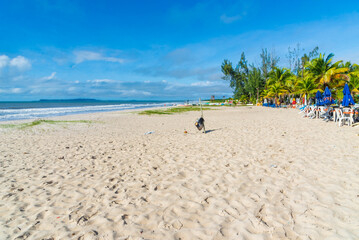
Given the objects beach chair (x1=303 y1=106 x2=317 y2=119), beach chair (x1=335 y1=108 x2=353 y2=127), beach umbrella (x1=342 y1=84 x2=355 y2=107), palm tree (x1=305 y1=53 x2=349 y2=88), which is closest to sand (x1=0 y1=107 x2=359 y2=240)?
beach chair (x1=335 y1=108 x2=353 y2=127)

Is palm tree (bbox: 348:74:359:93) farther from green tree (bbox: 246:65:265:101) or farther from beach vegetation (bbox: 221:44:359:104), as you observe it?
green tree (bbox: 246:65:265:101)

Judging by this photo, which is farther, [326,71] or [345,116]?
[326,71]

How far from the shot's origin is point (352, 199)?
3.12m

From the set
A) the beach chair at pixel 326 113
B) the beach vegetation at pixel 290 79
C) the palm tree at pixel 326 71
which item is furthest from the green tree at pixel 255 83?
the beach chair at pixel 326 113

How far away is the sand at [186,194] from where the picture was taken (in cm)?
262

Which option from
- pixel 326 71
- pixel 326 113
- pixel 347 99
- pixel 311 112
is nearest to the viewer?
pixel 347 99

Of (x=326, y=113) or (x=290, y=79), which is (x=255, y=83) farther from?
(x=326, y=113)

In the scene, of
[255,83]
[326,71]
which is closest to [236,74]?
[255,83]

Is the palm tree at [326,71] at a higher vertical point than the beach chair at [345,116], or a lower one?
higher

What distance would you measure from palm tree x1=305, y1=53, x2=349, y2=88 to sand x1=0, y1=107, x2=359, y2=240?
2241cm

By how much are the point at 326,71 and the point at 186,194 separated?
29.9 meters

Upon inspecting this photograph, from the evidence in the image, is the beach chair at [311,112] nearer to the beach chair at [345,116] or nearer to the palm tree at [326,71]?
the beach chair at [345,116]

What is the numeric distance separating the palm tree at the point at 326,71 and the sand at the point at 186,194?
73.5 feet

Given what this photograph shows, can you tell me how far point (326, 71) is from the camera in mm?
24781
